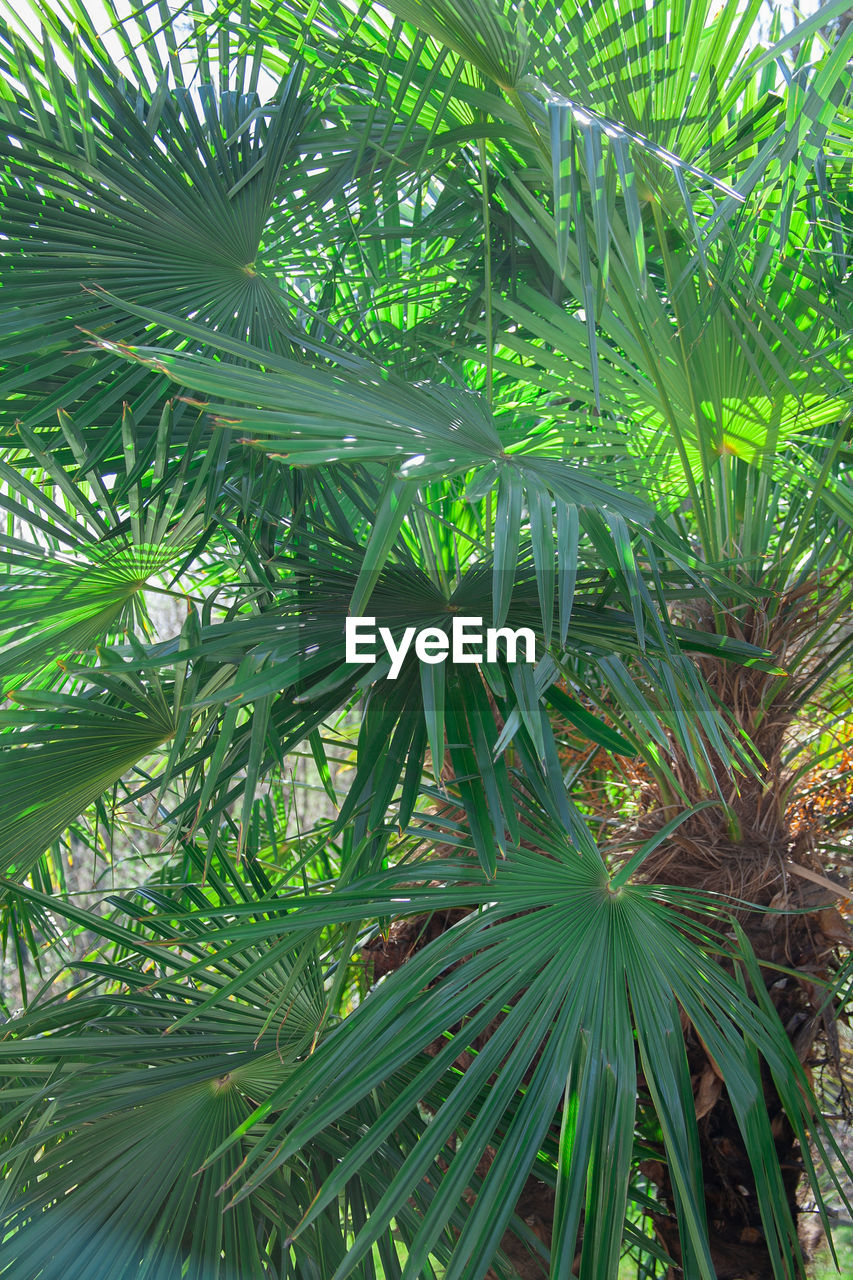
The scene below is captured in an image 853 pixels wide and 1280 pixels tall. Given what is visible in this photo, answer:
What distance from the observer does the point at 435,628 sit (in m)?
0.99

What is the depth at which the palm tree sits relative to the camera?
85cm

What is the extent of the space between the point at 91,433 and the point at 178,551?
0.73ft

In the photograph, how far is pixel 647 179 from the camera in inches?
41.8

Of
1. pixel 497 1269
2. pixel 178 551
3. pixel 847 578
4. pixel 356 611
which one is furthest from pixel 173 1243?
pixel 847 578

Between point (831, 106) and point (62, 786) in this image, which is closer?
point (831, 106)

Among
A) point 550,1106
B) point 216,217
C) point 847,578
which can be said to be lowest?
point 550,1106

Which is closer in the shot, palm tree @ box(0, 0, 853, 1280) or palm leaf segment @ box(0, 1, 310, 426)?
palm tree @ box(0, 0, 853, 1280)

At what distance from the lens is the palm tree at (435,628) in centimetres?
85

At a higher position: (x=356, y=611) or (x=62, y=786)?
(x=356, y=611)

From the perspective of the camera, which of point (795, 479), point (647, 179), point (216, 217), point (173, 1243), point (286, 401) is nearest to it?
point (286, 401)

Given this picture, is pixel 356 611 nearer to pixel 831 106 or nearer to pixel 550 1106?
pixel 550 1106

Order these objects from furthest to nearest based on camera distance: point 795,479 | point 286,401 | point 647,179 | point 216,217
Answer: point 795,479
point 216,217
point 647,179
point 286,401

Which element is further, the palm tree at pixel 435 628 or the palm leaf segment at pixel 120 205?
the palm leaf segment at pixel 120 205

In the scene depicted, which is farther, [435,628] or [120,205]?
[120,205]
